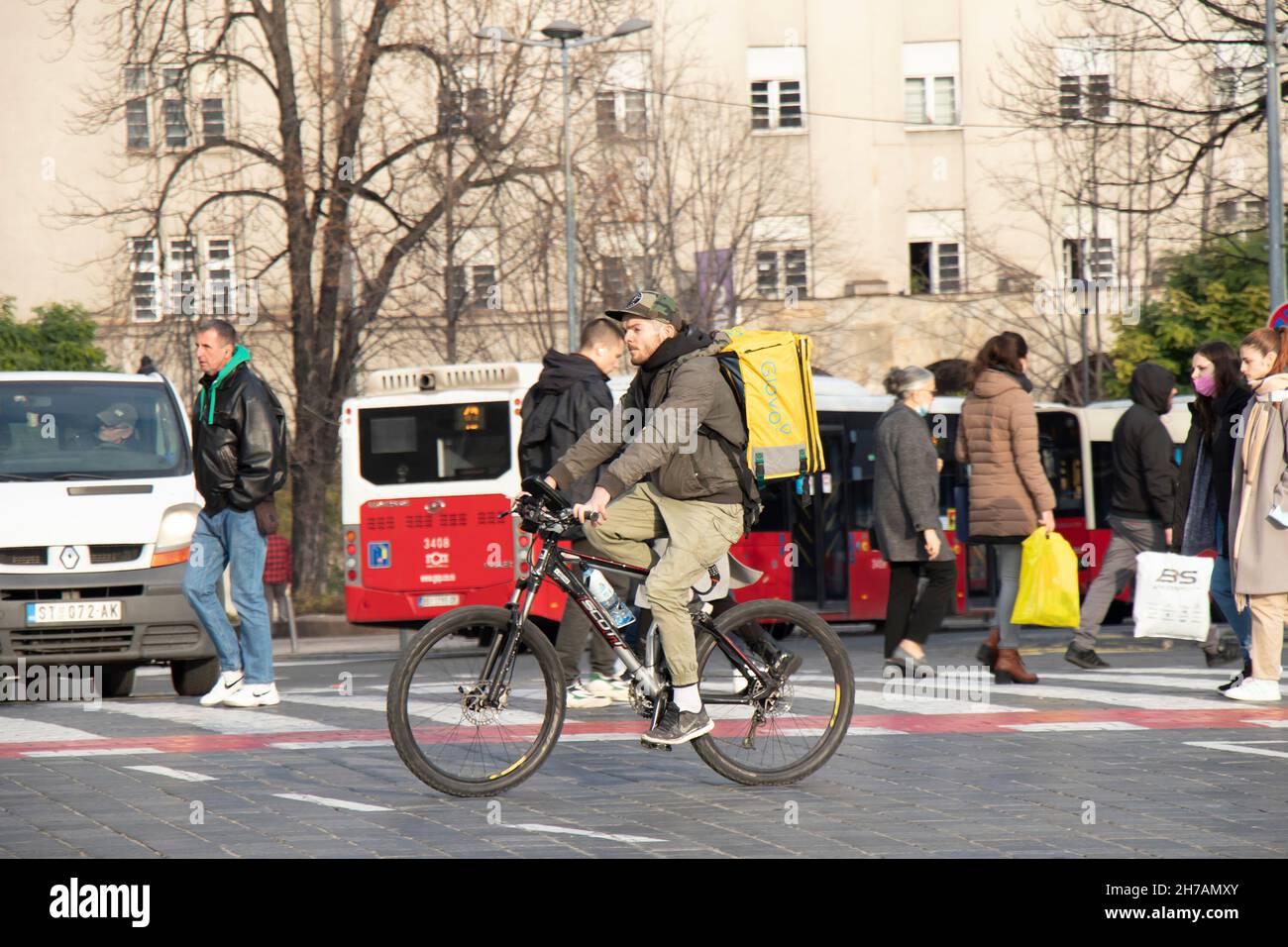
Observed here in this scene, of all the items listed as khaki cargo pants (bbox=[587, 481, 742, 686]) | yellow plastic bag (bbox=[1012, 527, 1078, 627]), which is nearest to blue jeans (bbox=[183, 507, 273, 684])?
khaki cargo pants (bbox=[587, 481, 742, 686])

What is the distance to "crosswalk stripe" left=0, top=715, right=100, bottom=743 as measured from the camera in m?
9.37

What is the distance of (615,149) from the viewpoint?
3203 cm

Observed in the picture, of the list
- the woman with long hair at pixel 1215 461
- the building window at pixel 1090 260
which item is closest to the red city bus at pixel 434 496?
the woman with long hair at pixel 1215 461

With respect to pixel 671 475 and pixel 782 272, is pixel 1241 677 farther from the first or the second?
pixel 782 272

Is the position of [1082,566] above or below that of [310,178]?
below

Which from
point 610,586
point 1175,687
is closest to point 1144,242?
point 1175,687

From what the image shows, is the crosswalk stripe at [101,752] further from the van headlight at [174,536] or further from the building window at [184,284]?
the building window at [184,284]

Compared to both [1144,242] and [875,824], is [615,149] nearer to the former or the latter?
[1144,242]

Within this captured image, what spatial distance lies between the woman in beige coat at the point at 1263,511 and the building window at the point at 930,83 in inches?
1141

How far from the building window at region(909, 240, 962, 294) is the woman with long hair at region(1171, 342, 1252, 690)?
27488 millimetres

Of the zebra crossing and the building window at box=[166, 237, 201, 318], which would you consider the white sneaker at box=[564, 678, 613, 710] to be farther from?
the building window at box=[166, 237, 201, 318]

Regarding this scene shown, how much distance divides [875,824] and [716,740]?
97 cm

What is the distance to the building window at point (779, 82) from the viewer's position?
37.9m

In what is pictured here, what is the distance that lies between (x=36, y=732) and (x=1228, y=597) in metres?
6.25
